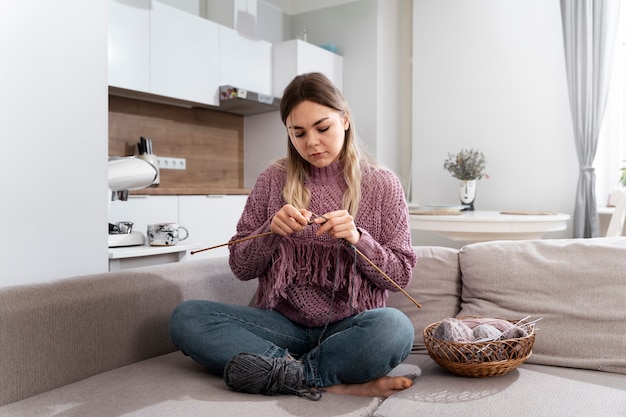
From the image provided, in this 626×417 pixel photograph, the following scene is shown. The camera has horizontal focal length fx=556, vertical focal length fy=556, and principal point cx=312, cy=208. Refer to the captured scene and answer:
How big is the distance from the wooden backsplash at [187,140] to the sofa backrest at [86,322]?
140 centimetres

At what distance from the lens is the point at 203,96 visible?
11.9 feet

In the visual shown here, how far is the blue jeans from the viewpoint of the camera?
4.29 ft

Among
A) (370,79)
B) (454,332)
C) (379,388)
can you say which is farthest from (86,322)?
(370,79)

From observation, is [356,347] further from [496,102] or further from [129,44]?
[496,102]

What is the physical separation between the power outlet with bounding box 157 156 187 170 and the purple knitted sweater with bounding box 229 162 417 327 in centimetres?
225

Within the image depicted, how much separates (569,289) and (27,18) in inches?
61.6

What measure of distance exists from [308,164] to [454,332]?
67cm

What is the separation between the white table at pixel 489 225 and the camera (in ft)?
9.82

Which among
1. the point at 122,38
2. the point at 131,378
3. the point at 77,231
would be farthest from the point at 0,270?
the point at 122,38

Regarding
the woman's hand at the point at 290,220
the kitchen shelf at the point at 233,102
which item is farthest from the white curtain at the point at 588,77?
the woman's hand at the point at 290,220

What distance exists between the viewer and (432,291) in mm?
1699

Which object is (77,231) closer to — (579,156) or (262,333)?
(262,333)

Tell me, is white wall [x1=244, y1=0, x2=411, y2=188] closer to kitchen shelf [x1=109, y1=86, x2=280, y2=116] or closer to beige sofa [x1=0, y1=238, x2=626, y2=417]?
kitchen shelf [x1=109, y1=86, x2=280, y2=116]

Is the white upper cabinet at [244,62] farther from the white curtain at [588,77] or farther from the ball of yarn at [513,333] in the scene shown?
the ball of yarn at [513,333]
